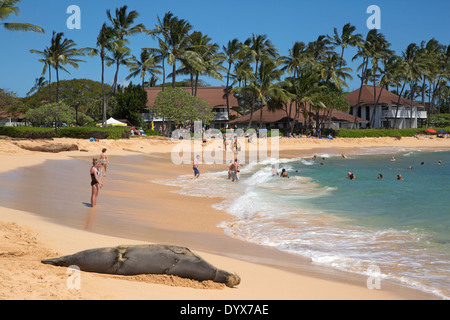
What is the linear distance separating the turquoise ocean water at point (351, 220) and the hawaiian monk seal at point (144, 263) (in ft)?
9.38

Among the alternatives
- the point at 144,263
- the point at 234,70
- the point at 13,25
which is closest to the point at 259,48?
the point at 234,70

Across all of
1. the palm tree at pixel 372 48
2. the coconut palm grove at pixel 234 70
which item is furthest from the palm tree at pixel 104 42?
the palm tree at pixel 372 48

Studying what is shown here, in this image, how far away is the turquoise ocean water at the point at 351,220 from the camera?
735 cm

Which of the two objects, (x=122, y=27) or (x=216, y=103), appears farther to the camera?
(x=216, y=103)

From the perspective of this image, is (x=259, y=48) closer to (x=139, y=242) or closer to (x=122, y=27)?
(x=122, y=27)

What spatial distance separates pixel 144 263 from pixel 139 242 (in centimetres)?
226

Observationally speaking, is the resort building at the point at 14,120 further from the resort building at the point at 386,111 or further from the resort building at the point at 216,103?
the resort building at the point at 386,111

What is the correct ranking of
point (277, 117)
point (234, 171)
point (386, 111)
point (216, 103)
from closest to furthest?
1. point (234, 171)
2. point (277, 117)
3. point (216, 103)
4. point (386, 111)

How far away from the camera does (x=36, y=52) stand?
45750mm

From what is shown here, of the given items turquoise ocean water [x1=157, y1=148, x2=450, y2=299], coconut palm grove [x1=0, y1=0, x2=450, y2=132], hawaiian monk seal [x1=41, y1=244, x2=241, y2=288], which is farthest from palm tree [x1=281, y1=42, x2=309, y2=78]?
hawaiian monk seal [x1=41, y1=244, x2=241, y2=288]

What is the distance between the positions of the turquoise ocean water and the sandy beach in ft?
2.07

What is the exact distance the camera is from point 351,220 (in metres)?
11.3
